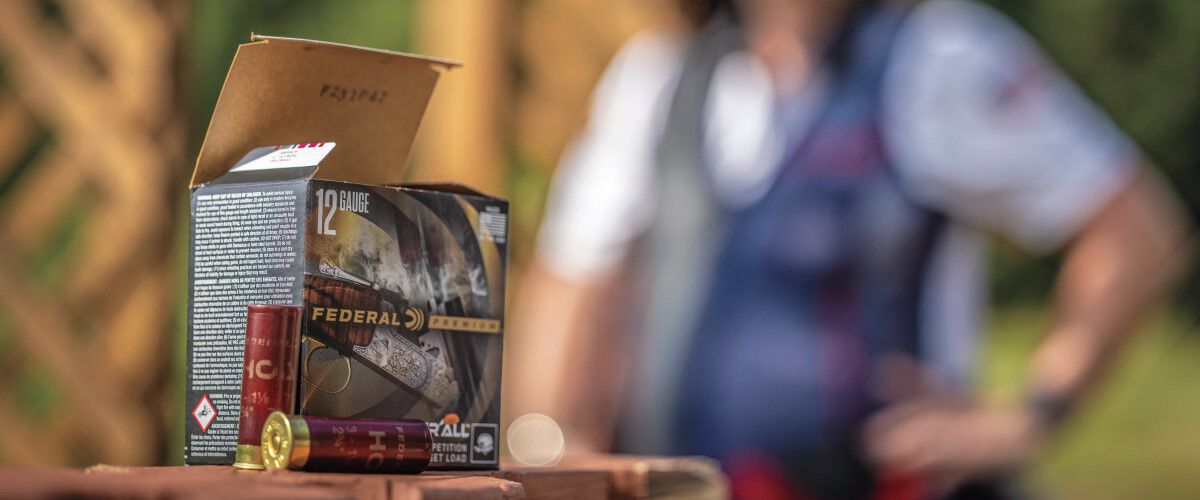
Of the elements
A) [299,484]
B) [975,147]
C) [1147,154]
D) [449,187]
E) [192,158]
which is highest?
[1147,154]

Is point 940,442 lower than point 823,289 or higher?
lower

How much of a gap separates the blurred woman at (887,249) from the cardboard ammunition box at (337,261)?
116 centimetres

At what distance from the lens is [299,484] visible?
1.05 metres

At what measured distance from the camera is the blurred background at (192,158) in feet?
10.5

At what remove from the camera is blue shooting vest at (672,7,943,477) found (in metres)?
2.40

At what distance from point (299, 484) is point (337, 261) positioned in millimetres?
223

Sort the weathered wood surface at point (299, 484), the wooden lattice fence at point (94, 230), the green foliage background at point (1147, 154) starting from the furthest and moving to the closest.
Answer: the green foliage background at point (1147, 154)
the wooden lattice fence at point (94, 230)
the weathered wood surface at point (299, 484)

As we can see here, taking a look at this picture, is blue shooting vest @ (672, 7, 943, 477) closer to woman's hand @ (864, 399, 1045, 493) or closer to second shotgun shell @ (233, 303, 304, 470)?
woman's hand @ (864, 399, 1045, 493)

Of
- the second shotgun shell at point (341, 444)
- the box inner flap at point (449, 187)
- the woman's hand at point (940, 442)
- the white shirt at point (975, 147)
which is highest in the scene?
the white shirt at point (975, 147)

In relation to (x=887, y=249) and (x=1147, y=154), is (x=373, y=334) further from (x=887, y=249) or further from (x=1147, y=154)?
(x=1147, y=154)

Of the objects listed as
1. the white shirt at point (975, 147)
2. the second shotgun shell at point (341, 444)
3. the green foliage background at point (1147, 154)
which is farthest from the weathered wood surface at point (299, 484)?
the green foliage background at point (1147, 154)

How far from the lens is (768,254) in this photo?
8.14ft

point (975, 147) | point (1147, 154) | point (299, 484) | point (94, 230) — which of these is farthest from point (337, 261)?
point (1147, 154)

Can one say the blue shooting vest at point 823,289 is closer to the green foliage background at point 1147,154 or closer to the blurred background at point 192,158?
the blurred background at point 192,158
